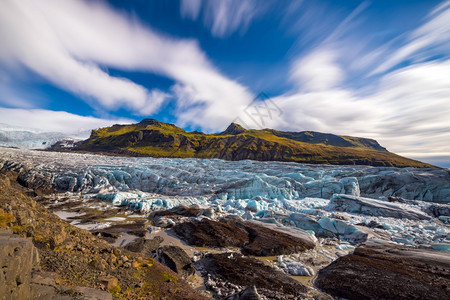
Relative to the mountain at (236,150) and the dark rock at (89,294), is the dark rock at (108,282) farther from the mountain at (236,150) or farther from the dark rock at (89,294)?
the mountain at (236,150)

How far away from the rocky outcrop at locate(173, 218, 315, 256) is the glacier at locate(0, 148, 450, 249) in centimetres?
287

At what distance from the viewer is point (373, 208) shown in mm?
26125

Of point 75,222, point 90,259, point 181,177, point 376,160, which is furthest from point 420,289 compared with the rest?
point 376,160

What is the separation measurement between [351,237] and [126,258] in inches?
739

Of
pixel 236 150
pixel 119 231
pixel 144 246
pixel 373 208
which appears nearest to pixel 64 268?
pixel 144 246

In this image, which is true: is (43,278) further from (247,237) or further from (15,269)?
(247,237)

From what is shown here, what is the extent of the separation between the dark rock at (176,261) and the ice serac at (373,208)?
77.0 feet

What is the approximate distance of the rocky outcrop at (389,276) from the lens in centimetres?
962

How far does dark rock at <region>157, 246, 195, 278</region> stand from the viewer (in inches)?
454

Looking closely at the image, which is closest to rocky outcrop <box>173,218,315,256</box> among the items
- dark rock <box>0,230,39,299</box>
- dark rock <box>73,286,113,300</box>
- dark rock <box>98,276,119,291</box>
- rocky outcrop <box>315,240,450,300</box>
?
rocky outcrop <box>315,240,450,300</box>

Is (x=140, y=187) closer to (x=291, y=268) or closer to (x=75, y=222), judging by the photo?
(x=75, y=222)

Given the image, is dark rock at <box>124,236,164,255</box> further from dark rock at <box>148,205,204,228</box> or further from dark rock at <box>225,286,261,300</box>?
dark rock at <box>225,286,261,300</box>

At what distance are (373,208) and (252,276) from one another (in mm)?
23595

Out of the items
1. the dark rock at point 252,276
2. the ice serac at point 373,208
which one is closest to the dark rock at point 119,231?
the dark rock at point 252,276
